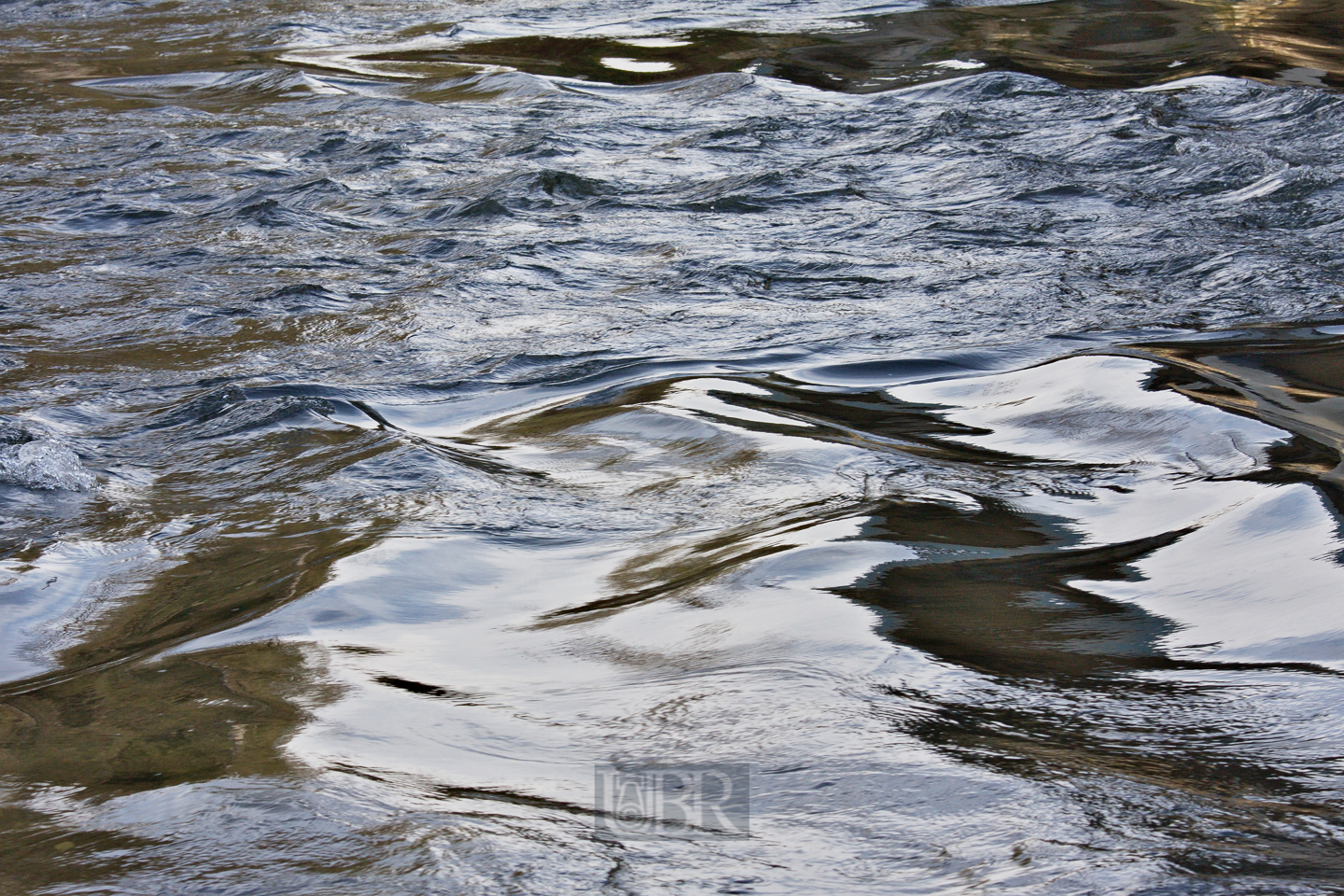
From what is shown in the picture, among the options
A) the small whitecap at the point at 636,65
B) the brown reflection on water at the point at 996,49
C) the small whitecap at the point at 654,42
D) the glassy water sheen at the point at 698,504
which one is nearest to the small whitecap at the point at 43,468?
the glassy water sheen at the point at 698,504

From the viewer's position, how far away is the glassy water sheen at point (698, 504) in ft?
4.54

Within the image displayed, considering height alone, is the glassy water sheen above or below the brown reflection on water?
below

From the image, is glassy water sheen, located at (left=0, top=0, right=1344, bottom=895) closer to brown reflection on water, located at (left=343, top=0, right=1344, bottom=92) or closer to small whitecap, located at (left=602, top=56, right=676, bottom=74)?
brown reflection on water, located at (left=343, top=0, right=1344, bottom=92)

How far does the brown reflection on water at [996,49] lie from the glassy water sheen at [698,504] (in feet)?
1.99

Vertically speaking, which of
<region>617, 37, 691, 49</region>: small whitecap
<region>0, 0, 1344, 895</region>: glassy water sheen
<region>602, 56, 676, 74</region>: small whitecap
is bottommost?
<region>0, 0, 1344, 895</region>: glassy water sheen

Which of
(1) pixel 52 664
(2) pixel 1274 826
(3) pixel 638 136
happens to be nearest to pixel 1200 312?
(2) pixel 1274 826

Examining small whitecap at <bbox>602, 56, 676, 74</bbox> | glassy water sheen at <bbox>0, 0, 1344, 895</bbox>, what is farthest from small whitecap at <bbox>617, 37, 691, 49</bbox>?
glassy water sheen at <bbox>0, 0, 1344, 895</bbox>

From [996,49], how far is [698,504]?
21.0 feet

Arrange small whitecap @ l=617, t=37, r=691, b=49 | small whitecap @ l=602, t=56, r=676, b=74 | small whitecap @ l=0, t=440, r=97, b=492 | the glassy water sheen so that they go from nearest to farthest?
the glassy water sheen, small whitecap @ l=0, t=440, r=97, b=492, small whitecap @ l=602, t=56, r=676, b=74, small whitecap @ l=617, t=37, r=691, b=49

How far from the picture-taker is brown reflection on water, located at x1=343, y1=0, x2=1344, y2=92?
278 inches

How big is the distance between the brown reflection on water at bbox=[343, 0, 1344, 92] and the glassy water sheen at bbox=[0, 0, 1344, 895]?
605 millimetres

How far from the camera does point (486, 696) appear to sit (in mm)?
1750

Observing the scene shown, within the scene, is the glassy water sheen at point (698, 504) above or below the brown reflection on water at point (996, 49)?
below

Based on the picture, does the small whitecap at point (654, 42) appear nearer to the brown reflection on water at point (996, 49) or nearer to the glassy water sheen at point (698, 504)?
the brown reflection on water at point (996, 49)
